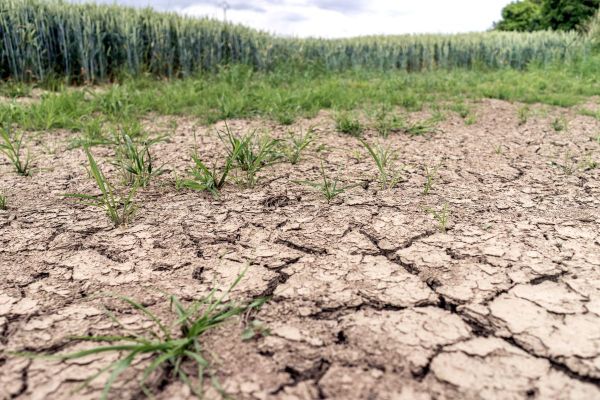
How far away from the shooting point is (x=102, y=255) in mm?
1667

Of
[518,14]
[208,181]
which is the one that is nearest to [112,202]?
[208,181]

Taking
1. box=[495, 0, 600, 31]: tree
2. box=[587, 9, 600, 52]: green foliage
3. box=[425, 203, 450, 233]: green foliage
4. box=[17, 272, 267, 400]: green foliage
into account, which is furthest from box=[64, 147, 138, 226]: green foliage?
box=[495, 0, 600, 31]: tree

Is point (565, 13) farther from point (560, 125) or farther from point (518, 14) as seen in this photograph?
point (560, 125)

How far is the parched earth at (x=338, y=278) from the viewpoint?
1082mm

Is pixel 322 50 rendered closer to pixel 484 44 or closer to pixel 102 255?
pixel 484 44

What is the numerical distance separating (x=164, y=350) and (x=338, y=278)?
24.4 inches

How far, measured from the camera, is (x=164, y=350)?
1.11 meters

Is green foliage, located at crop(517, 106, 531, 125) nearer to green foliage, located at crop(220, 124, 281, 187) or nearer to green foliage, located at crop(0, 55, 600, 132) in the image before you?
green foliage, located at crop(0, 55, 600, 132)

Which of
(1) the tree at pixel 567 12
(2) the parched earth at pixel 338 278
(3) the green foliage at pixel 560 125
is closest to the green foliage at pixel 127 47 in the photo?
(2) the parched earth at pixel 338 278

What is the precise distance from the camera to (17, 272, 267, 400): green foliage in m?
1.03

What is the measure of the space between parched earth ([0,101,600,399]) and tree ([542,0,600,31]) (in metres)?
18.1

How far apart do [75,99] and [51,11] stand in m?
2.03

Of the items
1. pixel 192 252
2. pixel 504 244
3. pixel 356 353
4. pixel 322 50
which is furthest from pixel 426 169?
pixel 322 50

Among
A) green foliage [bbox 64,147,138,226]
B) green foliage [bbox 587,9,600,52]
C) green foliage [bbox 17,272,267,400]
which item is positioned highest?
green foliage [bbox 587,9,600,52]
